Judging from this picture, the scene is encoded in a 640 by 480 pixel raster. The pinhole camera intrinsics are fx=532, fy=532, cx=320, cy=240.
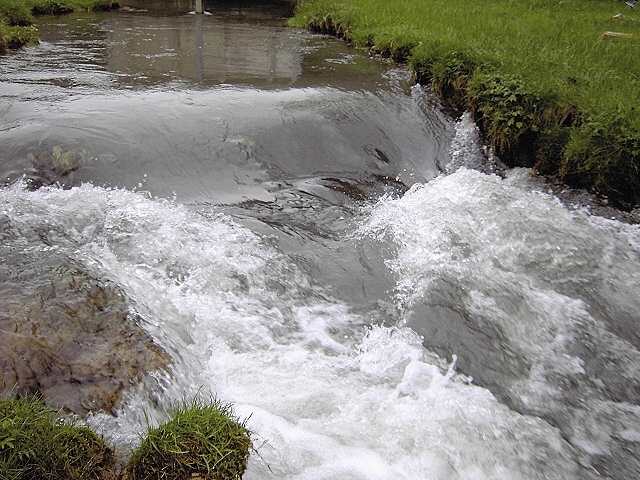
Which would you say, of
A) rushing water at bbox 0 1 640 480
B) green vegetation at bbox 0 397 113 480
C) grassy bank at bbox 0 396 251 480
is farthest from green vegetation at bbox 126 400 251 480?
rushing water at bbox 0 1 640 480

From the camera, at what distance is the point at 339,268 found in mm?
5578

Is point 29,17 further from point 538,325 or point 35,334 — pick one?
point 538,325

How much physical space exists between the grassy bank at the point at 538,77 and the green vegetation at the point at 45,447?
687 cm

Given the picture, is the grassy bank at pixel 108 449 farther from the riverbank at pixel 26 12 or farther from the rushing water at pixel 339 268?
the riverbank at pixel 26 12

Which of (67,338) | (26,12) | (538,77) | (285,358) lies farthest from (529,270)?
(26,12)

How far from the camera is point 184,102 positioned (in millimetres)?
8109

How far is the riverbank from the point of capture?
11.3m

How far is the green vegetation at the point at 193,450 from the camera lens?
97.6 inches

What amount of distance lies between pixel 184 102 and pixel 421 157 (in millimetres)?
3746

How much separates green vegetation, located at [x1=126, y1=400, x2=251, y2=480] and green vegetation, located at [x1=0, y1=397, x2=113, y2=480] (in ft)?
0.62

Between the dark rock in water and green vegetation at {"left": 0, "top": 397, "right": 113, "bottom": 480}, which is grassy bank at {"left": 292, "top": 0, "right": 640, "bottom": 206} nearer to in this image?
the dark rock in water

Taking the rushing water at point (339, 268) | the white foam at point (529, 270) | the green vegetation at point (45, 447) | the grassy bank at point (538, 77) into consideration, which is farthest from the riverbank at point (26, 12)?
the green vegetation at point (45, 447)

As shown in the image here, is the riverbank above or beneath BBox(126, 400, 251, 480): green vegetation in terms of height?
beneath

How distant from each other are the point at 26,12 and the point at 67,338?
14.6 metres
